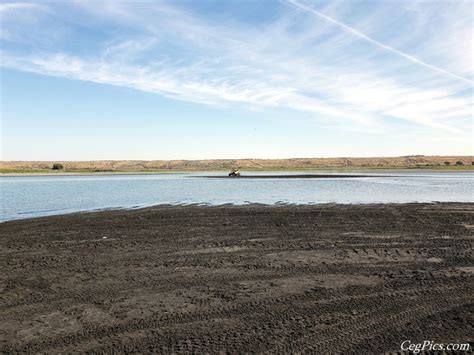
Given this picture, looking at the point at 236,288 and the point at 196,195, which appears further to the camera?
the point at 196,195

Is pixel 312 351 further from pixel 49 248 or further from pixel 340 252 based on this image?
pixel 49 248

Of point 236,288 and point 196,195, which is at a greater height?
point 236,288

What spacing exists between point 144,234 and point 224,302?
914cm

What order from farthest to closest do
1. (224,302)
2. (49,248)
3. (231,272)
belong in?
1. (49,248)
2. (231,272)
3. (224,302)

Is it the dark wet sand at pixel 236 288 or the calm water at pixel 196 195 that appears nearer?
the dark wet sand at pixel 236 288

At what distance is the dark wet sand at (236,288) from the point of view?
5.95m

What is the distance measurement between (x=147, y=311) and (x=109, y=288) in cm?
189

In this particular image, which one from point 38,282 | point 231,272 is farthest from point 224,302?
point 38,282

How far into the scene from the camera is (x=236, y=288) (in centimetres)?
841

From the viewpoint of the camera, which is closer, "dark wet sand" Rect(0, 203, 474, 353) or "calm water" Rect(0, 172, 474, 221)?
"dark wet sand" Rect(0, 203, 474, 353)

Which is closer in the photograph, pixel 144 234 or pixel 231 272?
pixel 231 272

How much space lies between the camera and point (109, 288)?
8.56 metres

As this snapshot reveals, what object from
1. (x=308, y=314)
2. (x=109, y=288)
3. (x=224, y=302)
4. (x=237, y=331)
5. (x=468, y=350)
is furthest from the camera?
(x=109, y=288)

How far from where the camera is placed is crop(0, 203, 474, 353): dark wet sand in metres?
5.95
